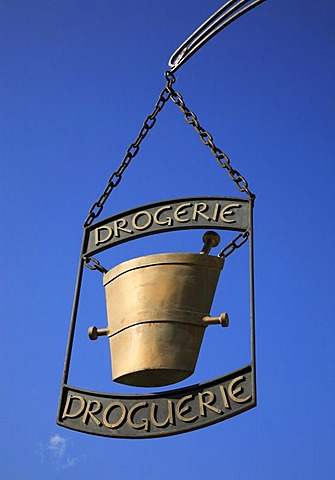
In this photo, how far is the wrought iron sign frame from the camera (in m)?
2.82

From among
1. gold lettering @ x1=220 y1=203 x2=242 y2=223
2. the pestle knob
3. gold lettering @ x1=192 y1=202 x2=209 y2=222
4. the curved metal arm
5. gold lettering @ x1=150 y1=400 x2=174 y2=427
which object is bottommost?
gold lettering @ x1=150 y1=400 x2=174 y2=427

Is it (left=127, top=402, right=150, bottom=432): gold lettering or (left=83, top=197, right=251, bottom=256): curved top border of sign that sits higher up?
(left=83, top=197, right=251, bottom=256): curved top border of sign

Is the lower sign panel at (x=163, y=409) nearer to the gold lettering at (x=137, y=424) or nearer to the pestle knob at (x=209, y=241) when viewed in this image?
the gold lettering at (x=137, y=424)

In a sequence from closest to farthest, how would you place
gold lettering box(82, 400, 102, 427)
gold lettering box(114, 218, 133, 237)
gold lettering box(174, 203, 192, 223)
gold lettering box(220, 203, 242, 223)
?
gold lettering box(82, 400, 102, 427) → gold lettering box(220, 203, 242, 223) → gold lettering box(174, 203, 192, 223) → gold lettering box(114, 218, 133, 237)

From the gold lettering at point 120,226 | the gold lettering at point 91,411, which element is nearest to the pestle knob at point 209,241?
the gold lettering at point 120,226

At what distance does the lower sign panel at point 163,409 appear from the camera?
281 cm

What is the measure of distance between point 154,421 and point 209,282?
0.64 m

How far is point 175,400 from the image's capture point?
291 centimetres

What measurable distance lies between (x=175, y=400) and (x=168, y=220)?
Result: 841 mm

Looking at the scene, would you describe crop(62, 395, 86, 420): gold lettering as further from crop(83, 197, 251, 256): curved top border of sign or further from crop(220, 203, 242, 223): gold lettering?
crop(220, 203, 242, 223): gold lettering

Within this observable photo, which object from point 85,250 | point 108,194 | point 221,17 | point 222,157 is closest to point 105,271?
point 85,250

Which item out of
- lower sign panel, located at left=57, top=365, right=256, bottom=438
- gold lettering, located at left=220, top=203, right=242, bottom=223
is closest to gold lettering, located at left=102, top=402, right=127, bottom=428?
lower sign panel, located at left=57, top=365, right=256, bottom=438

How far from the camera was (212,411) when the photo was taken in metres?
2.82

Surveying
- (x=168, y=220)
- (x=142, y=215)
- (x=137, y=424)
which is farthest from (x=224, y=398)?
(x=142, y=215)
